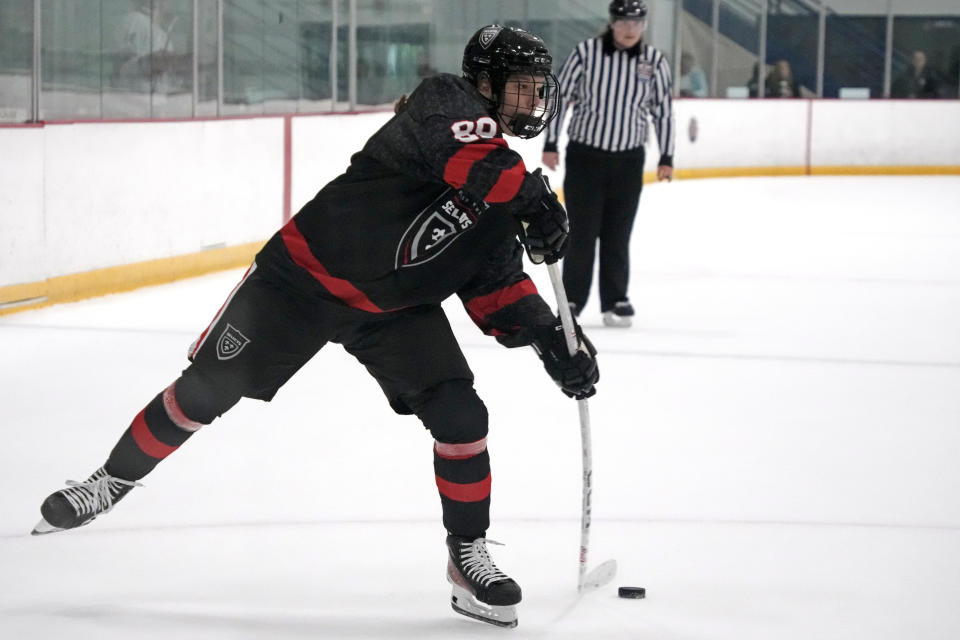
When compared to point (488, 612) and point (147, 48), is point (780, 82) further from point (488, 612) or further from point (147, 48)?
point (488, 612)

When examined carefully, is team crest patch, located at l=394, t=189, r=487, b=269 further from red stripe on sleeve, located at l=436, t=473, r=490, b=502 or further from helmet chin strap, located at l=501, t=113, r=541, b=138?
red stripe on sleeve, located at l=436, t=473, r=490, b=502

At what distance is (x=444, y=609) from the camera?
227 centimetres

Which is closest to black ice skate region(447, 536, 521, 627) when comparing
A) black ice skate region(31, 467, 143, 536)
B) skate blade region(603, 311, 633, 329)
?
black ice skate region(31, 467, 143, 536)

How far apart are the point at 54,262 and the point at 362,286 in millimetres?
3619

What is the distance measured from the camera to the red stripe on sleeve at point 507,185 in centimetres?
202

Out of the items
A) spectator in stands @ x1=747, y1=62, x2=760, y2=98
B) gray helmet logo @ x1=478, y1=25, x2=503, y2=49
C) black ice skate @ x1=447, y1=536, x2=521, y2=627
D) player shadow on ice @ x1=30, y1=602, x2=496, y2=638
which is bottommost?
player shadow on ice @ x1=30, y1=602, x2=496, y2=638

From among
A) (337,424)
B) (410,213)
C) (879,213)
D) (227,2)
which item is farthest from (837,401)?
(879,213)

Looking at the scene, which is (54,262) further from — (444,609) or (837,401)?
(444,609)

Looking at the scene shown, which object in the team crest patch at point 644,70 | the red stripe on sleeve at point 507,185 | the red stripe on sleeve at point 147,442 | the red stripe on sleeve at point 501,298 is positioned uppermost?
the team crest patch at point 644,70

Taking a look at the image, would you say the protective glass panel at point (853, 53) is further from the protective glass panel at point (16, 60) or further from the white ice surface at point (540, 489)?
the protective glass panel at point (16, 60)

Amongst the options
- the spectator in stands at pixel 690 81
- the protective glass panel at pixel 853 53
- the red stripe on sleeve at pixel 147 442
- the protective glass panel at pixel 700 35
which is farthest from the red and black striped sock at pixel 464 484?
the protective glass panel at pixel 853 53

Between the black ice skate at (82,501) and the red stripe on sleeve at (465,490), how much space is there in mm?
523

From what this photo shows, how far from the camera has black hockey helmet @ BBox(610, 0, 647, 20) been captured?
5035 mm

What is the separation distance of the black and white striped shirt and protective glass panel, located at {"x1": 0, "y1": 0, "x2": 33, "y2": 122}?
6.76ft
